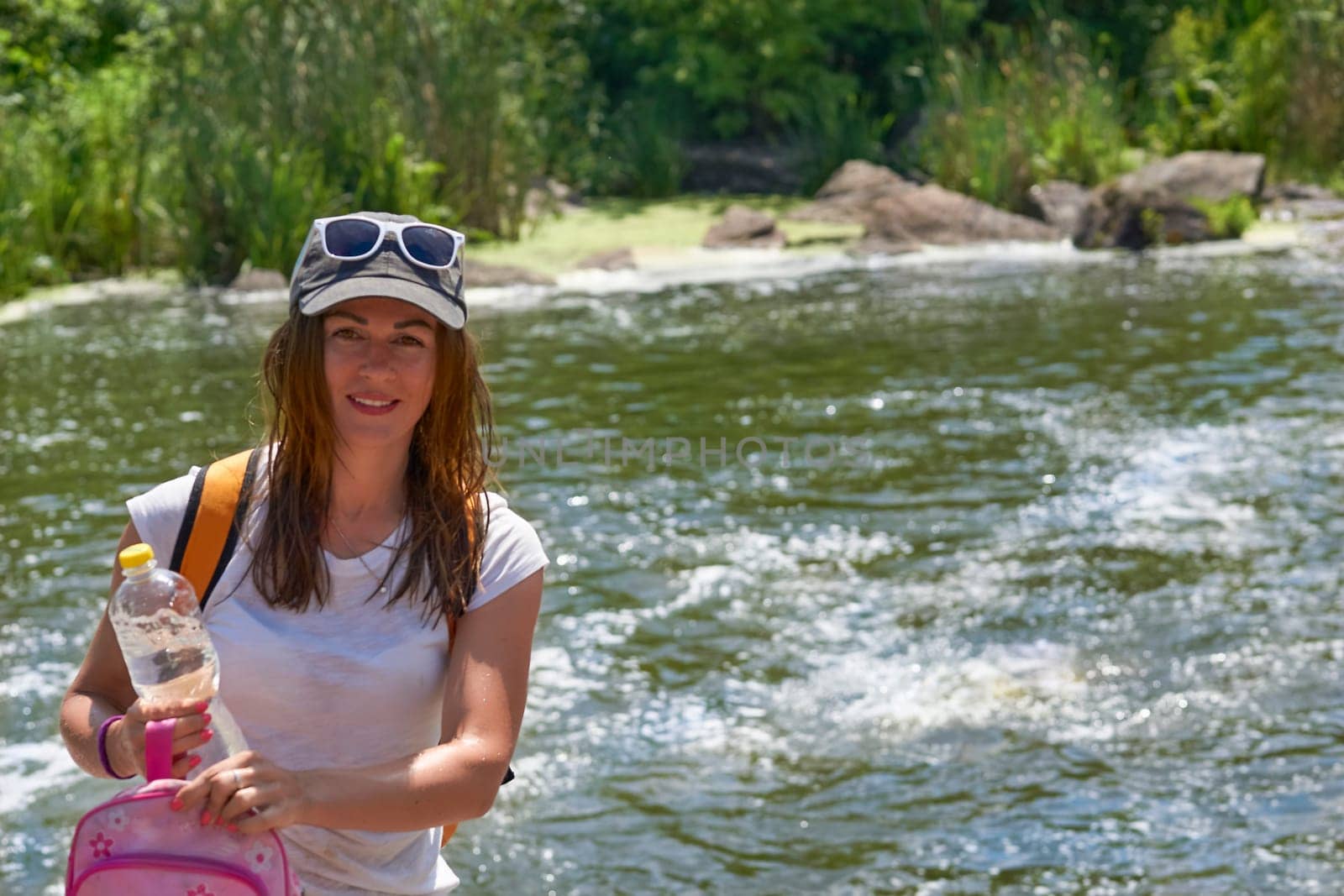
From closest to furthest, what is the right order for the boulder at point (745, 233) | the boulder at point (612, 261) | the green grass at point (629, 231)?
the boulder at point (612, 261)
the green grass at point (629, 231)
the boulder at point (745, 233)

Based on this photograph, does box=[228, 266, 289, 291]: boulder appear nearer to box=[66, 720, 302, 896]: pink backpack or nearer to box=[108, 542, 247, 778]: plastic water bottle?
box=[108, 542, 247, 778]: plastic water bottle

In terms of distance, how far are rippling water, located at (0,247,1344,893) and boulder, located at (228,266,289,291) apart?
6.10 ft

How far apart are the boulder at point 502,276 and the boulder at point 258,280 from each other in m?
1.55

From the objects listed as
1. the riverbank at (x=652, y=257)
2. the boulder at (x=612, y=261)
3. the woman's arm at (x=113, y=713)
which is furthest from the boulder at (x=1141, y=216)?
the woman's arm at (x=113, y=713)

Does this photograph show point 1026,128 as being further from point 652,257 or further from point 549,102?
point 549,102

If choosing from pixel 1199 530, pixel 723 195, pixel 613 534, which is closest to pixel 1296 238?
pixel 723 195

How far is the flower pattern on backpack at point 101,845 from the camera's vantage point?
194 centimetres

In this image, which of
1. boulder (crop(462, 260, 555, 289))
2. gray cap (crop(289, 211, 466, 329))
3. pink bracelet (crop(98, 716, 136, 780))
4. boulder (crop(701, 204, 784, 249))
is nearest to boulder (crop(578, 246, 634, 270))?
boulder (crop(462, 260, 555, 289))

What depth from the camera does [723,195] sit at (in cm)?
2148

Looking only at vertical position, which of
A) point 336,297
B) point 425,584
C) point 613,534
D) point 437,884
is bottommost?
point 613,534

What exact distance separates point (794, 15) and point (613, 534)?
16.2 meters

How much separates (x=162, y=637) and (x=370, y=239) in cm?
57

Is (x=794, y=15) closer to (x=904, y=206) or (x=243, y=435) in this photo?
(x=904, y=206)

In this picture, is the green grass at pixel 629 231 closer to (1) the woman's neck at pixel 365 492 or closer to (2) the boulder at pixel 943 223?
(2) the boulder at pixel 943 223
